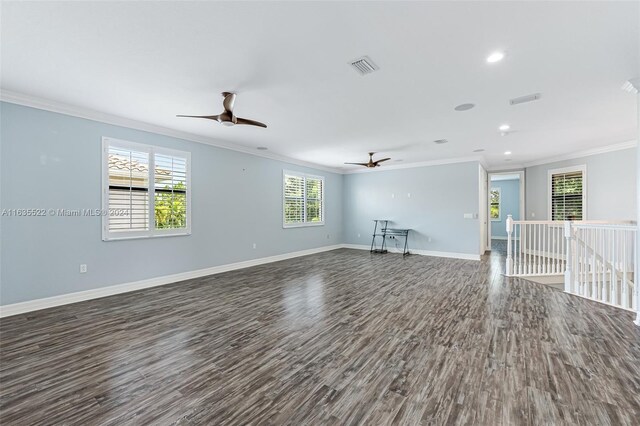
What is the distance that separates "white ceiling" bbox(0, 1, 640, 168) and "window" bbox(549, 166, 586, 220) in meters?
2.61

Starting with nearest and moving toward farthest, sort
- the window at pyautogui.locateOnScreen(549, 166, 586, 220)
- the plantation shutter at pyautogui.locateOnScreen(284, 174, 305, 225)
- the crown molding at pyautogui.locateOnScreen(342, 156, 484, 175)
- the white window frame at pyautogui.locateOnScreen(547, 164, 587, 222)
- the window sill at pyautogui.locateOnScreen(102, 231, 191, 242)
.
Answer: the window sill at pyautogui.locateOnScreen(102, 231, 191, 242) → the white window frame at pyautogui.locateOnScreen(547, 164, 587, 222) → the window at pyautogui.locateOnScreen(549, 166, 586, 220) → the crown molding at pyautogui.locateOnScreen(342, 156, 484, 175) → the plantation shutter at pyautogui.locateOnScreen(284, 174, 305, 225)

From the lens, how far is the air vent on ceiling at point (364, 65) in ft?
8.66

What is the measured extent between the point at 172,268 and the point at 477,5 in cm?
545

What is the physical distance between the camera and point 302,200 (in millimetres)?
8086

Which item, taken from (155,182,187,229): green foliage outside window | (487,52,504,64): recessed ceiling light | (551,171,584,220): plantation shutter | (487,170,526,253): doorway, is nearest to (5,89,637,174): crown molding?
(551,171,584,220): plantation shutter

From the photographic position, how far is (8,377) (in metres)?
2.15

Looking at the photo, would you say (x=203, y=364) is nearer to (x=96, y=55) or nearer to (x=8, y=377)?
(x=8, y=377)

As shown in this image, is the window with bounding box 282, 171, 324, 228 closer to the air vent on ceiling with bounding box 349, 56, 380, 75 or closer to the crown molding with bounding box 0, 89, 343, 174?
the crown molding with bounding box 0, 89, 343, 174

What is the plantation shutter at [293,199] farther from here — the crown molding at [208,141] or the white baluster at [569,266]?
the white baluster at [569,266]

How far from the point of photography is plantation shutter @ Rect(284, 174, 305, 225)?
7543mm

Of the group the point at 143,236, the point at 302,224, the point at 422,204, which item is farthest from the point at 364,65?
the point at 422,204

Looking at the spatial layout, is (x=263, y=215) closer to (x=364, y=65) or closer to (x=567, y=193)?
(x=364, y=65)

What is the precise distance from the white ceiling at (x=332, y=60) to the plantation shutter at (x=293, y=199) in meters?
3.03

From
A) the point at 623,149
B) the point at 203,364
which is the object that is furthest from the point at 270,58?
the point at 623,149
